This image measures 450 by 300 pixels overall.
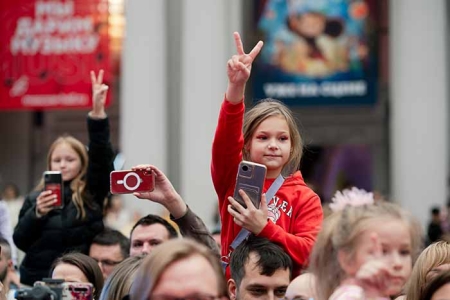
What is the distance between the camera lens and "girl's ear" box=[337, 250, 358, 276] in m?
3.33

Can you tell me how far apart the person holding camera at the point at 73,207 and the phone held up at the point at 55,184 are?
0.12 metres

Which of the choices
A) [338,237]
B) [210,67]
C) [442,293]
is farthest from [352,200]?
[210,67]

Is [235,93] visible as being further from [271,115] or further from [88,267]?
[88,267]

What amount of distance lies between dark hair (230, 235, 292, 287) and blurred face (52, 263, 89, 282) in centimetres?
121

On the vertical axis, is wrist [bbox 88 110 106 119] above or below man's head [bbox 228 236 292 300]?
above

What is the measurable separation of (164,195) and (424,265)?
4.18ft

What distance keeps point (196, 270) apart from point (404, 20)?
649 inches

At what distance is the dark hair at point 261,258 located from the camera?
4.91m

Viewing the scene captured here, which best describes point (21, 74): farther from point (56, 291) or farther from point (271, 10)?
point (56, 291)

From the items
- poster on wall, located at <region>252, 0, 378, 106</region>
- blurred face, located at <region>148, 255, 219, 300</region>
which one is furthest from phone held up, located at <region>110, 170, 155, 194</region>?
poster on wall, located at <region>252, 0, 378, 106</region>

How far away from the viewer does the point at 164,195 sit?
5148mm

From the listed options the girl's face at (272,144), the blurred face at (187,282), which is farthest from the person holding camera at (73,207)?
the blurred face at (187,282)

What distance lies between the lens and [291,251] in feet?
16.5

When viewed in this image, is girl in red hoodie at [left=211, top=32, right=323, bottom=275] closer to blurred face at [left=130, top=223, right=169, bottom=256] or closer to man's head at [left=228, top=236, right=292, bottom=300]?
man's head at [left=228, top=236, right=292, bottom=300]
